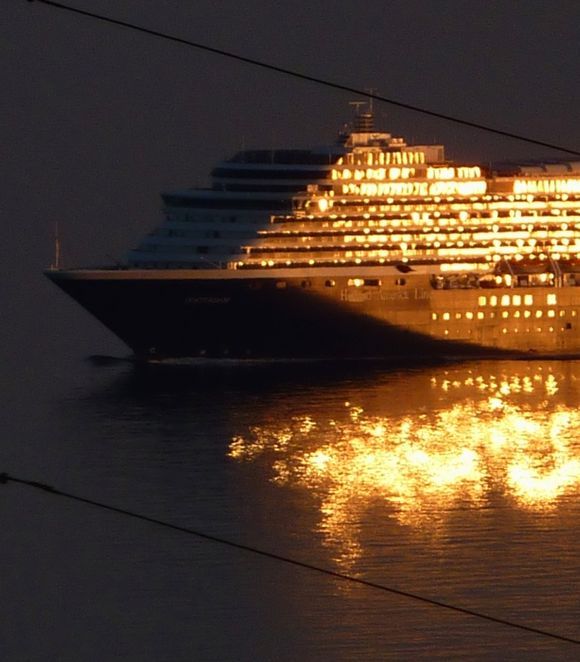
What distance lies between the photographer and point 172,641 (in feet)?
157

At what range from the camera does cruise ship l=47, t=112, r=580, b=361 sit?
3066 inches

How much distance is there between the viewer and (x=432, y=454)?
64.6 metres

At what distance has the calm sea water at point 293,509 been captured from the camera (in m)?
48.5

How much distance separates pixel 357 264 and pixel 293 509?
21418mm

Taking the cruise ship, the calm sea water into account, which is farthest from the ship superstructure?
the calm sea water

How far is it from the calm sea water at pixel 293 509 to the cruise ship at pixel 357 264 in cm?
75

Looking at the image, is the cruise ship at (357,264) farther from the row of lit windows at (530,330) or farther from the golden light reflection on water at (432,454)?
the golden light reflection on water at (432,454)

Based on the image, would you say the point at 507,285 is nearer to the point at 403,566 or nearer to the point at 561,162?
the point at 561,162

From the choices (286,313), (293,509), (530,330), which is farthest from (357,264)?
(293,509)


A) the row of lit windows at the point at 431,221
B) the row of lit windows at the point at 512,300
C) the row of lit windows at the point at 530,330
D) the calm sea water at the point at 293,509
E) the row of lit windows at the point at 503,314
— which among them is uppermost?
the row of lit windows at the point at 431,221

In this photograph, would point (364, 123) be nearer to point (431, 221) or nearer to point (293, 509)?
point (431, 221)

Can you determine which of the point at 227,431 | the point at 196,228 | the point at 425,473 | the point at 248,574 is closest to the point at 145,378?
the point at 196,228

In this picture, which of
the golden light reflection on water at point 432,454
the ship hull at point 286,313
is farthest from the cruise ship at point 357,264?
the golden light reflection on water at point 432,454

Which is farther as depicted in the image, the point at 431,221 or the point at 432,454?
the point at 431,221
